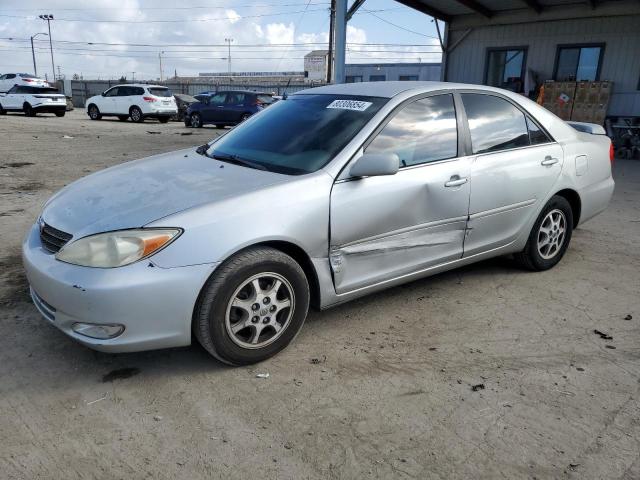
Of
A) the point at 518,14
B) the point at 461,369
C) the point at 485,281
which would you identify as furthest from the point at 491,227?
the point at 518,14

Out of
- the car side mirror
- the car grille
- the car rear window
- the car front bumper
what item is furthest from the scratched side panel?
the car rear window

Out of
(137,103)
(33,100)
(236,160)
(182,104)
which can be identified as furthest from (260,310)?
(182,104)

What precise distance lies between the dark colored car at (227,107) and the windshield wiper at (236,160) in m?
16.6

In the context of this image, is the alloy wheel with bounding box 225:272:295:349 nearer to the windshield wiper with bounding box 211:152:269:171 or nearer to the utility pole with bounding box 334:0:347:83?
the windshield wiper with bounding box 211:152:269:171

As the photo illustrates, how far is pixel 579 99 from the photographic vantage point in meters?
14.1

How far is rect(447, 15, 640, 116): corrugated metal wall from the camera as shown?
43.6 feet

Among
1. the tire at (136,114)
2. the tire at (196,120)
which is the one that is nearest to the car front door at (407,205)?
the tire at (196,120)

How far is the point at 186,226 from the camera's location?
2.57 metres

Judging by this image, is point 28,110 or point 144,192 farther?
point 28,110

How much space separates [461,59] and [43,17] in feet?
257

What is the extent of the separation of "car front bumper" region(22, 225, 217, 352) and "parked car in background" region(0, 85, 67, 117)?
2492cm

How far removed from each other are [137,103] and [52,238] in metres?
21.3

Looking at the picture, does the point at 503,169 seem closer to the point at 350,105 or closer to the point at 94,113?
the point at 350,105

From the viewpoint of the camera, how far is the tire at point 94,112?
23.5 metres
